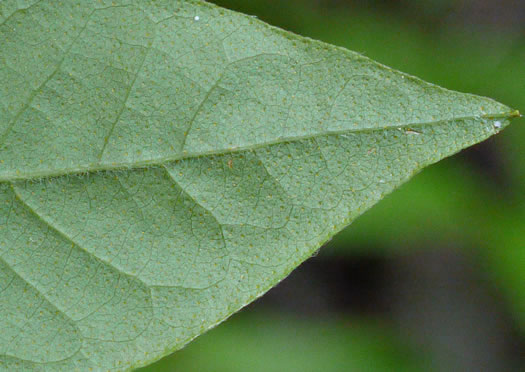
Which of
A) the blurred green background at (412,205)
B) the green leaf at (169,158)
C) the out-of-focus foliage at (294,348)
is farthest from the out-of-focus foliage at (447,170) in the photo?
the green leaf at (169,158)

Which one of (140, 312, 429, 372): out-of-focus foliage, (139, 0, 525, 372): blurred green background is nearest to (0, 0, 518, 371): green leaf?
(139, 0, 525, 372): blurred green background

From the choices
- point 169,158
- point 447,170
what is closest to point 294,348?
point 447,170

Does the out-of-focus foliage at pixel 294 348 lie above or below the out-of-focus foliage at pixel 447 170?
below

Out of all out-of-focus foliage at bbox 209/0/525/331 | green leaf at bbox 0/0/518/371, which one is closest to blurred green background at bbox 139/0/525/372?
out-of-focus foliage at bbox 209/0/525/331

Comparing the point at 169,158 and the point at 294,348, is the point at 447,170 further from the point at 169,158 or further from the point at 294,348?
the point at 169,158

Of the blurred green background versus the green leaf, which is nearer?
the green leaf

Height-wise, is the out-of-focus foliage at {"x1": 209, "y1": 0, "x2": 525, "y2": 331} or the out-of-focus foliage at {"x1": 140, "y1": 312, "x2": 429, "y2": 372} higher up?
the out-of-focus foliage at {"x1": 209, "y1": 0, "x2": 525, "y2": 331}

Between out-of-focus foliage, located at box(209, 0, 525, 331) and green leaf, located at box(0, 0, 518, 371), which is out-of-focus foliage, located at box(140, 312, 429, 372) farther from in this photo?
green leaf, located at box(0, 0, 518, 371)

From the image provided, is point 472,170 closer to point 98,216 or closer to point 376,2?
point 376,2

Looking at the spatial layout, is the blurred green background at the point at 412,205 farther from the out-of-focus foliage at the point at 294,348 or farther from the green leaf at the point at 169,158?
the green leaf at the point at 169,158
